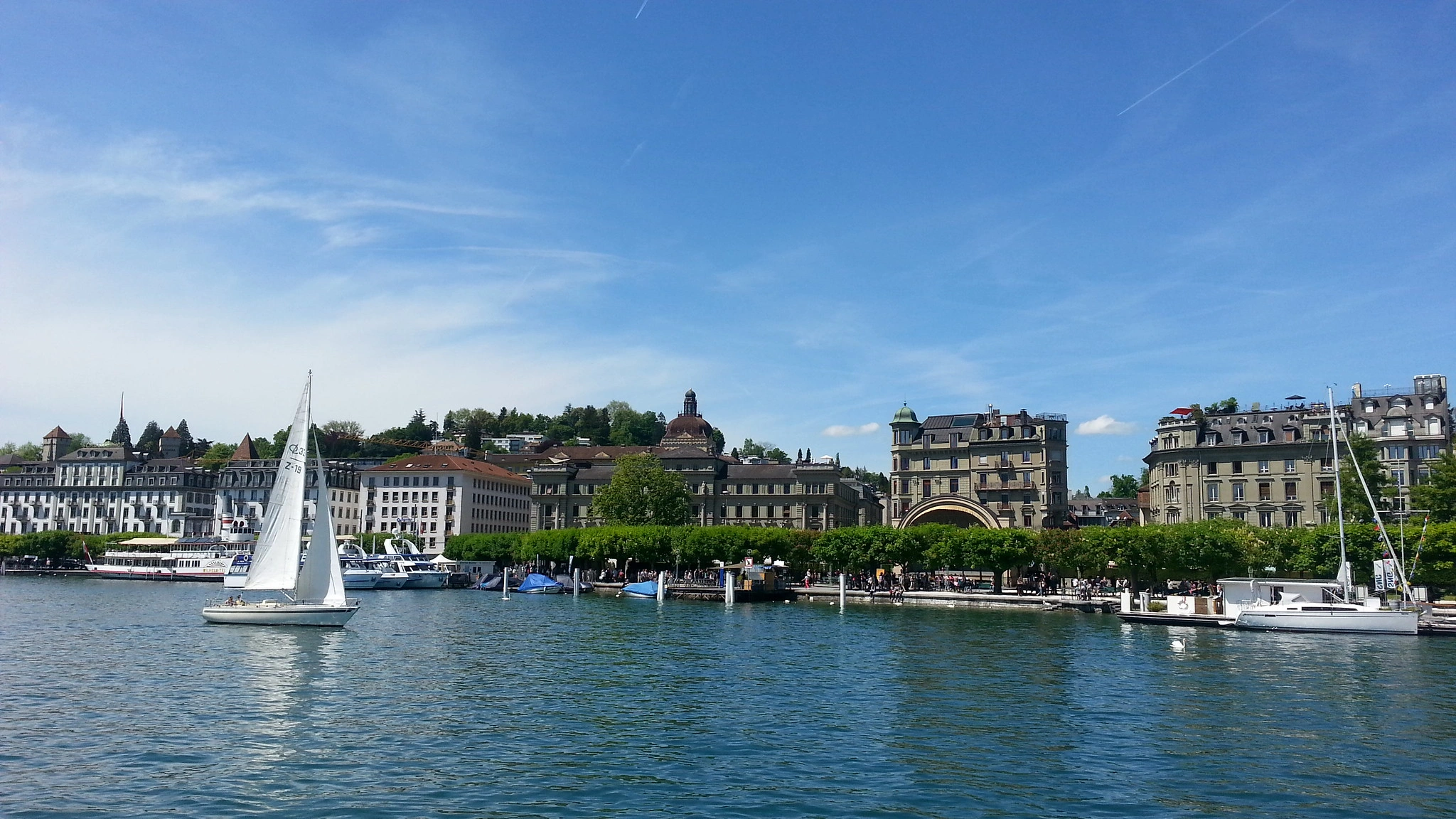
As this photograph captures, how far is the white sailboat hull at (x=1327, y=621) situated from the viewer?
54188mm

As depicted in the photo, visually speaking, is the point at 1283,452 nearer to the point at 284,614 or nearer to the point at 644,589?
the point at 644,589

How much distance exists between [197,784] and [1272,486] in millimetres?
95818

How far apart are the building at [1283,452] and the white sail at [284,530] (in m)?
79.1

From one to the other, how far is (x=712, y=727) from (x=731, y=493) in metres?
111

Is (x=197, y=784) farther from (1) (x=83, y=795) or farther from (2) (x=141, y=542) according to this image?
(2) (x=141, y=542)

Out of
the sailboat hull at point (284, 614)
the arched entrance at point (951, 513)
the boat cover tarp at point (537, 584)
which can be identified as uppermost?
the arched entrance at point (951, 513)

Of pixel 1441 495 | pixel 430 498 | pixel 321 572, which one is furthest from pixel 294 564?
pixel 430 498

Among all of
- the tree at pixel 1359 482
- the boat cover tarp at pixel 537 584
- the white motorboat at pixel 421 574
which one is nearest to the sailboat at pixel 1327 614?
the tree at pixel 1359 482

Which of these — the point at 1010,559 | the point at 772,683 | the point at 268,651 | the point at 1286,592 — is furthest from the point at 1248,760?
the point at 1010,559

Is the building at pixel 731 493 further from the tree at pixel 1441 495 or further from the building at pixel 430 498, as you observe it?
the tree at pixel 1441 495

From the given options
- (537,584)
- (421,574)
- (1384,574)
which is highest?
(1384,574)

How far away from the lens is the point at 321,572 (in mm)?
52562

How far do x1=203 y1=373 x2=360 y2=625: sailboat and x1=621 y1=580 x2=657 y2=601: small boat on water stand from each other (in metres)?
40.4

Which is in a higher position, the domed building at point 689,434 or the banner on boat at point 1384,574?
the domed building at point 689,434
